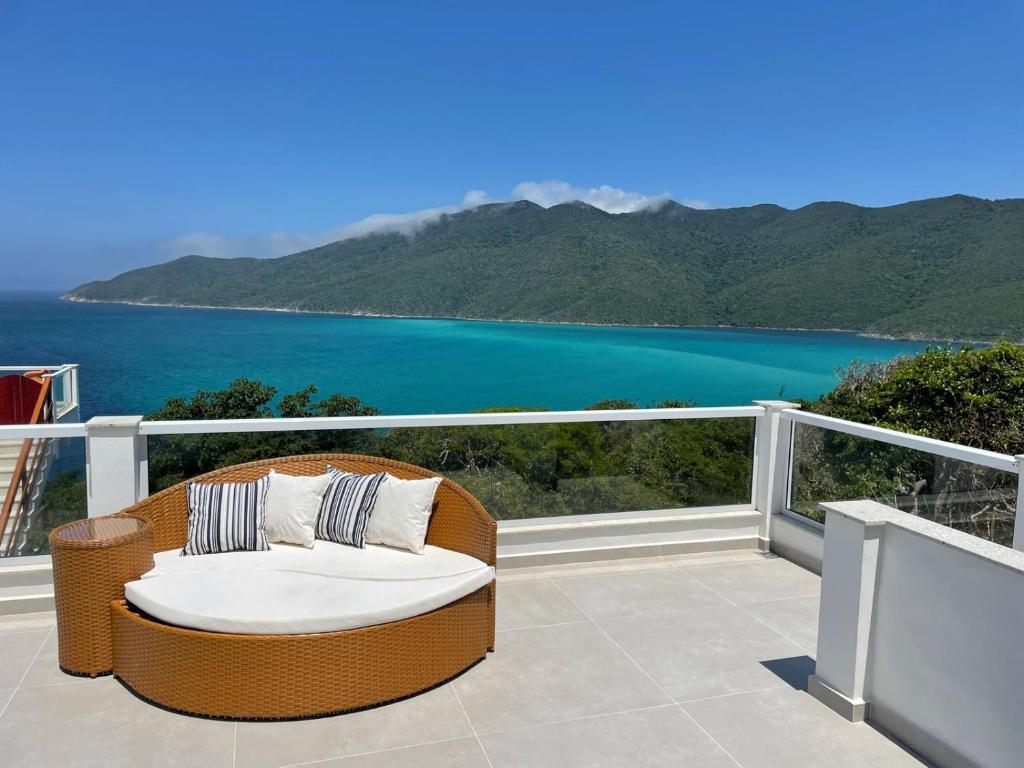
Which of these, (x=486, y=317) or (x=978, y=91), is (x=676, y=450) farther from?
(x=486, y=317)

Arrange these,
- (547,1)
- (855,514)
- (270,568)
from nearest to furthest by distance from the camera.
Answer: (855,514), (270,568), (547,1)

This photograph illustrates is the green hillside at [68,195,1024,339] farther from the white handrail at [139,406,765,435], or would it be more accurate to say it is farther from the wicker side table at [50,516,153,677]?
the wicker side table at [50,516,153,677]

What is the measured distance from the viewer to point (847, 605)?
289 centimetres

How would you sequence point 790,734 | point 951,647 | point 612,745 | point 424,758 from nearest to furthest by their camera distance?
point 951,647 → point 424,758 → point 612,745 → point 790,734

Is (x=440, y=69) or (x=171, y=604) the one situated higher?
(x=440, y=69)

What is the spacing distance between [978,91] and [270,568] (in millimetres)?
27537

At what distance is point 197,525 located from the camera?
3.64 meters

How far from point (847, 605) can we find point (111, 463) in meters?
3.74

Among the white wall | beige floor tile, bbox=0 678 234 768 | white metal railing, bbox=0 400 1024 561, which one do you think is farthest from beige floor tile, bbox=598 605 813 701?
beige floor tile, bbox=0 678 234 768

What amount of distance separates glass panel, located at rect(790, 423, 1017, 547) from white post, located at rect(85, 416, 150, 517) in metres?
4.20

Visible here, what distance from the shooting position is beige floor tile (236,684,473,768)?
2.61 meters

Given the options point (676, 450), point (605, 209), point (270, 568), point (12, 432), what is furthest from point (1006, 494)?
point (605, 209)

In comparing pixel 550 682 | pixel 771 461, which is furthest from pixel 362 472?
pixel 771 461

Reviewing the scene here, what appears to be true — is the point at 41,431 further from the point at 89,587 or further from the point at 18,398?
the point at 18,398
